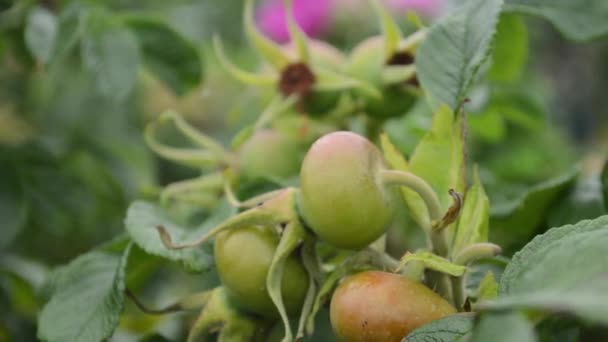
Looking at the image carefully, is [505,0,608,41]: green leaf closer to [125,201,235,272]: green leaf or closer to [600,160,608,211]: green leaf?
[600,160,608,211]: green leaf

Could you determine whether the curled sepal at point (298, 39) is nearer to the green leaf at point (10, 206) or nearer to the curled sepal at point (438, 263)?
the curled sepal at point (438, 263)

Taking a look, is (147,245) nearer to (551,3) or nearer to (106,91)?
(106,91)

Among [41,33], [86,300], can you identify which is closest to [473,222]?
[86,300]

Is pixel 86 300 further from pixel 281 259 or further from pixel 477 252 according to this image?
pixel 477 252

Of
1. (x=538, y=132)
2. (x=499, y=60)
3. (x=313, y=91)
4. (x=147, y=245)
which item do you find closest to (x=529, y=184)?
(x=538, y=132)

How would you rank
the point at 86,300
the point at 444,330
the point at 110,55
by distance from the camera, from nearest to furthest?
the point at 444,330 < the point at 86,300 < the point at 110,55

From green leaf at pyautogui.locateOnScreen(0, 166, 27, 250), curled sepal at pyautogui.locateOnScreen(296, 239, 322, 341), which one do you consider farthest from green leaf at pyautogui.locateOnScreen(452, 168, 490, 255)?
green leaf at pyautogui.locateOnScreen(0, 166, 27, 250)

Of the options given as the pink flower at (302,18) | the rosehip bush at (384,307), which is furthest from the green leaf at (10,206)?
the pink flower at (302,18)
